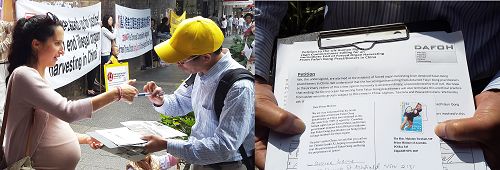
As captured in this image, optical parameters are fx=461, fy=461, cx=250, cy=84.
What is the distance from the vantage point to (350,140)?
73 cm

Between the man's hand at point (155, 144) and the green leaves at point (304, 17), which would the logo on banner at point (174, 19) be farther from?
the green leaves at point (304, 17)

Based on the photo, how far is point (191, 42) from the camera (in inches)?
41.6

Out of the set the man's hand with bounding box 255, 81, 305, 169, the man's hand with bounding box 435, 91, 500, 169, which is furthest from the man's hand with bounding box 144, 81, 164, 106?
the man's hand with bounding box 435, 91, 500, 169

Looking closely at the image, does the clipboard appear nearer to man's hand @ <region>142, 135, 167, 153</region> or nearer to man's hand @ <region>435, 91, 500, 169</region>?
man's hand @ <region>435, 91, 500, 169</region>

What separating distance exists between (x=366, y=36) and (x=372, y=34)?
10 millimetres

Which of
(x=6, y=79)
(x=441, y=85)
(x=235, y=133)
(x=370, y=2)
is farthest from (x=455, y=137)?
(x=6, y=79)

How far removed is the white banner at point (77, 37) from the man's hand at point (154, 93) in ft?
2.24

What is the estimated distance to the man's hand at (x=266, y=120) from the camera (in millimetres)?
772

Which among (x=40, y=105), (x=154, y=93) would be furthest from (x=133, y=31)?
(x=154, y=93)

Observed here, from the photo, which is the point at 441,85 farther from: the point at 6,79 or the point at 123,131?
the point at 6,79

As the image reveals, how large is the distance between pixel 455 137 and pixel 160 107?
34.2 inches

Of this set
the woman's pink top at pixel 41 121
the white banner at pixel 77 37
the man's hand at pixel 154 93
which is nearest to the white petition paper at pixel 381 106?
the man's hand at pixel 154 93

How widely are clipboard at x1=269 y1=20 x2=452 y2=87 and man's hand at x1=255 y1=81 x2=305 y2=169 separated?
0.41ft

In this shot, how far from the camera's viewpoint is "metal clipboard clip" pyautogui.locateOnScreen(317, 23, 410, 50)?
2.44 ft
